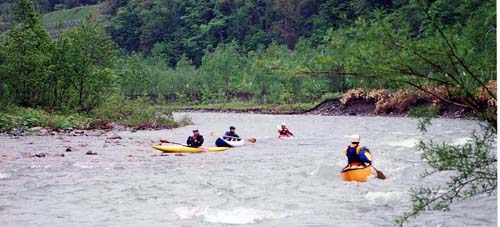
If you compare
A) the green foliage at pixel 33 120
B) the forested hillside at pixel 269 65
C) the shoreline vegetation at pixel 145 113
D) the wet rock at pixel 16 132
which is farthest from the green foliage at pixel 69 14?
the wet rock at pixel 16 132

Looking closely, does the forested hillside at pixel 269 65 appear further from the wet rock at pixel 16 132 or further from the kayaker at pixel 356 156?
the kayaker at pixel 356 156

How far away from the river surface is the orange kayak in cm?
19

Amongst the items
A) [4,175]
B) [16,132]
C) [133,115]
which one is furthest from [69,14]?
[4,175]

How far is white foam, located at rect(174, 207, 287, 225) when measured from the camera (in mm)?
10352

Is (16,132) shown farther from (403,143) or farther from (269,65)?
(269,65)

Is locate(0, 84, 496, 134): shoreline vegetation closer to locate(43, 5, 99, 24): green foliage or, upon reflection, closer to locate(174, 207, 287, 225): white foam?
locate(174, 207, 287, 225): white foam

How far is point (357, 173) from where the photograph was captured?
13.8 m

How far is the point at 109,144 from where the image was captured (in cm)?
2303

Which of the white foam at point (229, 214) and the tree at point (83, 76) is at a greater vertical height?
the tree at point (83, 76)

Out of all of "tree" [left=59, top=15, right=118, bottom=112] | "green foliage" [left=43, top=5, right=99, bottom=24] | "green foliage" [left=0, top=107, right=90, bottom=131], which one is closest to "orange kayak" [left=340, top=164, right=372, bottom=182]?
"green foliage" [left=0, top=107, right=90, bottom=131]

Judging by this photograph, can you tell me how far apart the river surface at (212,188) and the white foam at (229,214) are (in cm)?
2

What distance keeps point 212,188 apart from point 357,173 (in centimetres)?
339

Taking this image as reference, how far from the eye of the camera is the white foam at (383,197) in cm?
1169

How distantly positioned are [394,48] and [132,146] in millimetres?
18517
